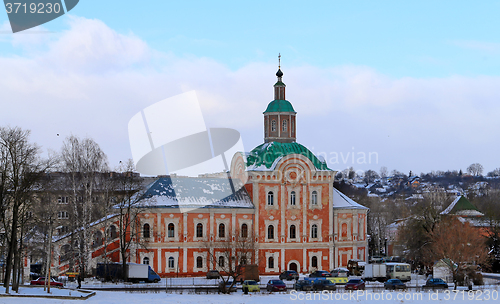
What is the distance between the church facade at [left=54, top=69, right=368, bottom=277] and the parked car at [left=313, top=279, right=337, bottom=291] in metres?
9.34

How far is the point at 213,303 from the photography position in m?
35.8

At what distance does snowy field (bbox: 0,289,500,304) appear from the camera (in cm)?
3644

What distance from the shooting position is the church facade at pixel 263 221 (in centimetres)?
5338

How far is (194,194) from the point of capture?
55.7m

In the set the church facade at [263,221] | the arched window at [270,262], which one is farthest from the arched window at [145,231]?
the arched window at [270,262]

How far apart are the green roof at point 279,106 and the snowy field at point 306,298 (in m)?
22.9

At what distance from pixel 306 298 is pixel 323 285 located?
5.49 meters

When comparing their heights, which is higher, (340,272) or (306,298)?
(340,272)

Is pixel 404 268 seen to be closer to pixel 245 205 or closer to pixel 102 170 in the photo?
pixel 245 205

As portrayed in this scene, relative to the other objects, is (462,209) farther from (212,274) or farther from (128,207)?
(128,207)

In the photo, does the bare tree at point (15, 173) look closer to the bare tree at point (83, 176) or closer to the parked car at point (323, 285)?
the bare tree at point (83, 176)

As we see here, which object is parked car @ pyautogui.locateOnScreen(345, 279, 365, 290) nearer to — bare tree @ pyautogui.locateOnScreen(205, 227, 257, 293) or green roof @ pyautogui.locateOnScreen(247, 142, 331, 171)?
bare tree @ pyautogui.locateOnScreen(205, 227, 257, 293)

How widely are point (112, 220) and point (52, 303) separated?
19.8 meters

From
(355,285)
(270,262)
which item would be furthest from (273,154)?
(355,285)
